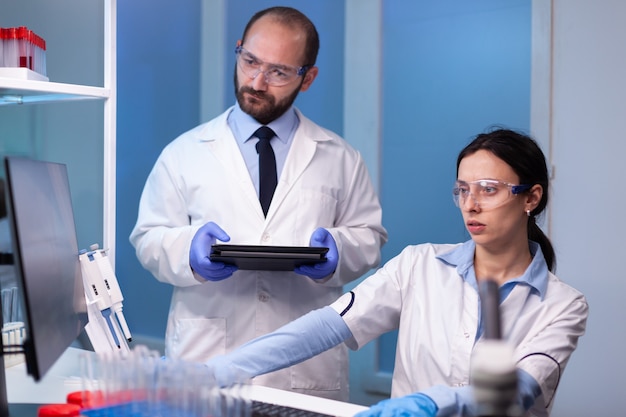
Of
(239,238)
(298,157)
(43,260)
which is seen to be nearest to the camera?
(43,260)

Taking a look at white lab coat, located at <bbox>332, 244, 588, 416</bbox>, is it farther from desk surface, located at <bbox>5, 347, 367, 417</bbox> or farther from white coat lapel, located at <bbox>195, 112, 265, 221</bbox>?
white coat lapel, located at <bbox>195, 112, 265, 221</bbox>

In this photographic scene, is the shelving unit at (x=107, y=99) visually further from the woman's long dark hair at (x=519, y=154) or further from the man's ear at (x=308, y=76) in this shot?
the woman's long dark hair at (x=519, y=154)

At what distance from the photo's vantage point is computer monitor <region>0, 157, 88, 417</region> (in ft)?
3.52

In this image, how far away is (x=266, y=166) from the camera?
2.30m

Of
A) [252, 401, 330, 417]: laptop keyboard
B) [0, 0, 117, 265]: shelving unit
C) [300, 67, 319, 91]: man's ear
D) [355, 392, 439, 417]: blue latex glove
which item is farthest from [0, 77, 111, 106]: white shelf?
[355, 392, 439, 417]: blue latex glove

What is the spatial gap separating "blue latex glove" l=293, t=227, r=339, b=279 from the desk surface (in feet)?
1.84

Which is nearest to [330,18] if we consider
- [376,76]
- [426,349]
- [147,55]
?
[376,76]

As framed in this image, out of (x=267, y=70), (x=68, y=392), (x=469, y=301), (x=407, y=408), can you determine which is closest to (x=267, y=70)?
(x=267, y=70)

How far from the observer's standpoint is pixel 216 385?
117cm

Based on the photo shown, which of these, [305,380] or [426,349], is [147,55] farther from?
[426,349]

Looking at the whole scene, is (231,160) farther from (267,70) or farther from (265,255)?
(265,255)

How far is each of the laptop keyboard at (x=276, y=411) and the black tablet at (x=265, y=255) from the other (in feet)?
1.90

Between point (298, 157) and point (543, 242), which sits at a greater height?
point (298, 157)

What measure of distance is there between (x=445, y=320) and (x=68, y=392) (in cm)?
88
